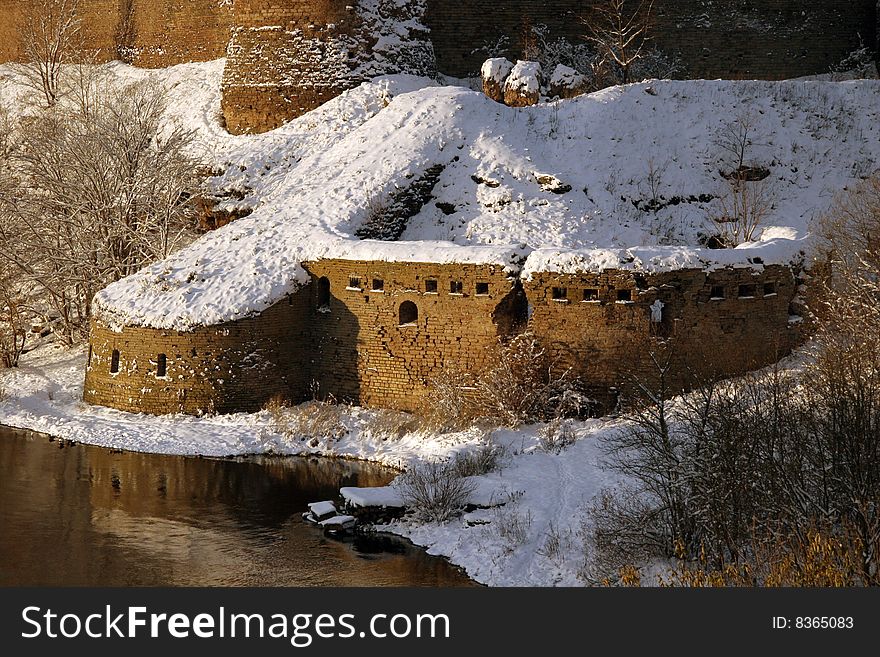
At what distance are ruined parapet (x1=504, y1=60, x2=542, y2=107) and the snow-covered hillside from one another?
73cm

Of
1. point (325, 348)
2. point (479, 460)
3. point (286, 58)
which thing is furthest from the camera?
point (286, 58)

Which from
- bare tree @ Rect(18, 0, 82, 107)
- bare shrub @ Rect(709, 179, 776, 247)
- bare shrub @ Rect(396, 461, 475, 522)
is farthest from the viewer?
bare tree @ Rect(18, 0, 82, 107)

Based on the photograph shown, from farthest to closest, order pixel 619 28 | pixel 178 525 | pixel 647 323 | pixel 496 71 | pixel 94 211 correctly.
→ 1. pixel 619 28
2. pixel 496 71
3. pixel 94 211
4. pixel 647 323
5. pixel 178 525

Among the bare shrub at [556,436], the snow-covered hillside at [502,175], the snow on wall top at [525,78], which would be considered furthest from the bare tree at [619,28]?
the bare shrub at [556,436]

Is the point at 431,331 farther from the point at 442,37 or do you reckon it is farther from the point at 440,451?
the point at 442,37

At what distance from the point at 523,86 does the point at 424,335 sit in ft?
25.4

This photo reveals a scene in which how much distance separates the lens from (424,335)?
17.9m

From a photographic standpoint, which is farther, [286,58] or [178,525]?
[286,58]

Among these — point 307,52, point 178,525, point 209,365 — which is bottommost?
point 178,525

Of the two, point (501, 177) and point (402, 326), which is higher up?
point (501, 177)

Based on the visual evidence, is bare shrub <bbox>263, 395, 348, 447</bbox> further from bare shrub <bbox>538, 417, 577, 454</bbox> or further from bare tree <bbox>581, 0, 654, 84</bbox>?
bare tree <bbox>581, 0, 654, 84</bbox>

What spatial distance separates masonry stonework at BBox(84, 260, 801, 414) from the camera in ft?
55.3

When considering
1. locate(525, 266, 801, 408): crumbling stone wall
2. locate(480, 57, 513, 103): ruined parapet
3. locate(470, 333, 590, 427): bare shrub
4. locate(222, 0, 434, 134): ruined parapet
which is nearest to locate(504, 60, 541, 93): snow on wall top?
locate(480, 57, 513, 103): ruined parapet

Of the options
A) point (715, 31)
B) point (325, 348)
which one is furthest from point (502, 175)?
point (715, 31)
